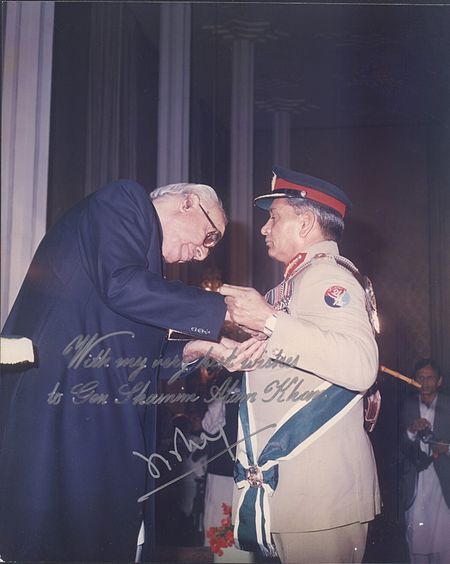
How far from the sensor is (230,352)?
1.54m

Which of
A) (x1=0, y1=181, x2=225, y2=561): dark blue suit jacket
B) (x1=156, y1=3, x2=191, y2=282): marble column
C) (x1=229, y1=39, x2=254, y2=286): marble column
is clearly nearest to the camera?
(x1=0, y1=181, x2=225, y2=561): dark blue suit jacket

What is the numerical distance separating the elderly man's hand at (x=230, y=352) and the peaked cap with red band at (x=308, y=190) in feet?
1.34

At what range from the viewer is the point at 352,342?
4.50ft

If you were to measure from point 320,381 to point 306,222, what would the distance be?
421 mm

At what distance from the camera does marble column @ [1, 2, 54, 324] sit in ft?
5.86

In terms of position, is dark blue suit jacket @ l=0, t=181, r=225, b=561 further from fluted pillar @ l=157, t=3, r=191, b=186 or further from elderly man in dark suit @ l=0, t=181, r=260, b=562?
fluted pillar @ l=157, t=3, r=191, b=186

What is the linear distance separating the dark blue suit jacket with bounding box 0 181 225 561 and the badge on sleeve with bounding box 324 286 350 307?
257 mm

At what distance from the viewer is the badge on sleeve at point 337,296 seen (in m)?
1.40

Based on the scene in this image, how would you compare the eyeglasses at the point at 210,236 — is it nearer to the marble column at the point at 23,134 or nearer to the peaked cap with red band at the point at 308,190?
the peaked cap with red band at the point at 308,190

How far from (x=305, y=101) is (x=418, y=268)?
2.70 ft

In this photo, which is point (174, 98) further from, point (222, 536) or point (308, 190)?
Result: point (222, 536)

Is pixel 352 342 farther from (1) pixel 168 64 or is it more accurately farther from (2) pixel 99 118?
(1) pixel 168 64
